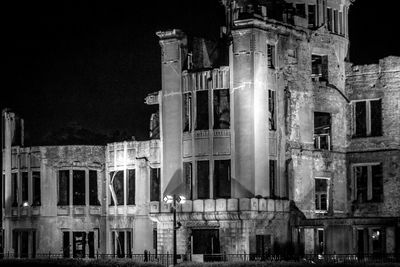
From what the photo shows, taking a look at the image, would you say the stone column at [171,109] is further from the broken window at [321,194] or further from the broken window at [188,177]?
the broken window at [321,194]

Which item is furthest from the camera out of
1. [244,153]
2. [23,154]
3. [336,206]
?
[23,154]

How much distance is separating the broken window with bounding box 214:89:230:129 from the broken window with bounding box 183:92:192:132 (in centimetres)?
159

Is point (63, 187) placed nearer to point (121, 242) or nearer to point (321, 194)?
point (121, 242)

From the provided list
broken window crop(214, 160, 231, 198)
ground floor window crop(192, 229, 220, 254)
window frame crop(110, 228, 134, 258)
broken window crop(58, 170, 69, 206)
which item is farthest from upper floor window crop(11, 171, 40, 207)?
broken window crop(214, 160, 231, 198)

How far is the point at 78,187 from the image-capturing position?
6531 cm

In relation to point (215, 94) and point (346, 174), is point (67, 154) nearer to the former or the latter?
point (215, 94)

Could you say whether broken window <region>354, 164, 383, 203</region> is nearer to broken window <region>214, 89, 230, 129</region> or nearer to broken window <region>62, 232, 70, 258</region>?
broken window <region>214, 89, 230, 129</region>

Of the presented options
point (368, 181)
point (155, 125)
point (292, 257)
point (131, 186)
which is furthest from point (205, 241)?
point (155, 125)

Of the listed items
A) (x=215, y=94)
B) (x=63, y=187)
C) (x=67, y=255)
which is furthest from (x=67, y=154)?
(x=215, y=94)

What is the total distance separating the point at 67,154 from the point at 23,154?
338 centimetres

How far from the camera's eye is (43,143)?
2692 inches

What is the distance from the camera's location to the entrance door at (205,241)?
5644 centimetres

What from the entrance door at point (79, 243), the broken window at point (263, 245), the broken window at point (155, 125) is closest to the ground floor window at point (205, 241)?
the broken window at point (263, 245)

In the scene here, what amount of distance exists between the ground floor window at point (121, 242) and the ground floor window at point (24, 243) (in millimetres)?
5252
